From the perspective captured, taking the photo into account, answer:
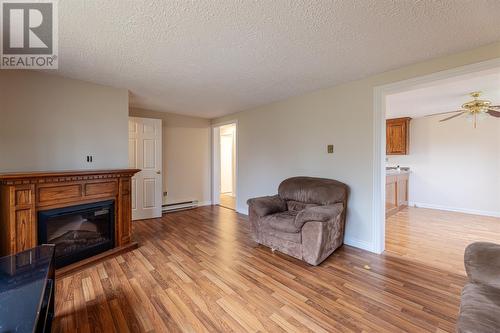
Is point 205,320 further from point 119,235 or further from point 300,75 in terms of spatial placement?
point 300,75

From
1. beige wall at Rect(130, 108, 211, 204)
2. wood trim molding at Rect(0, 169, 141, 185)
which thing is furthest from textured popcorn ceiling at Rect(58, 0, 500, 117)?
beige wall at Rect(130, 108, 211, 204)

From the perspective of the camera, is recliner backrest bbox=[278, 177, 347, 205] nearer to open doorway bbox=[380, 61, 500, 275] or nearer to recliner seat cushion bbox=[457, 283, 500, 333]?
open doorway bbox=[380, 61, 500, 275]

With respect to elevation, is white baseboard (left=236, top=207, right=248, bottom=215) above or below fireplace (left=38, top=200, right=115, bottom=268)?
below

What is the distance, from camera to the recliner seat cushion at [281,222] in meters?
2.59

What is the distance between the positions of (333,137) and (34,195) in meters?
3.59

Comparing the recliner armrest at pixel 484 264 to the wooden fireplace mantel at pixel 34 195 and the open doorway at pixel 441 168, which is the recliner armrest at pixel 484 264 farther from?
the wooden fireplace mantel at pixel 34 195

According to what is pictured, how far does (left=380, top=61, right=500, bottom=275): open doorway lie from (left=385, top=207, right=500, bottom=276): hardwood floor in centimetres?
1

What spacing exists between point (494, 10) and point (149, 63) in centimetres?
296

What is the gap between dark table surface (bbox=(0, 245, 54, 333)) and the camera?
3.23 ft

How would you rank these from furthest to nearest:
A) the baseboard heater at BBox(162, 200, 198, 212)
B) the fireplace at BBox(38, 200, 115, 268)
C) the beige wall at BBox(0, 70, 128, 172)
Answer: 1. the baseboard heater at BBox(162, 200, 198, 212)
2. the beige wall at BBox(0, 70, 128, 172)
3. the fireplace at BBox(38, 200, 115, 268)

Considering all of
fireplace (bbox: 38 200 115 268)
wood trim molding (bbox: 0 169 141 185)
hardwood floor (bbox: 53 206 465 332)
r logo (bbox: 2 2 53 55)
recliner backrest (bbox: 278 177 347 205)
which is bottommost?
hardwood floor (bbox: 53 206 465 332)

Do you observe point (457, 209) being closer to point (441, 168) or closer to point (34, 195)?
point (441, 168)

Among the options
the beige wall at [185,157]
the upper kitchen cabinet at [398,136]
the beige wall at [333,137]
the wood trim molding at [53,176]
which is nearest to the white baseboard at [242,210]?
the beige wall at [333,137]

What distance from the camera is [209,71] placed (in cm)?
261
